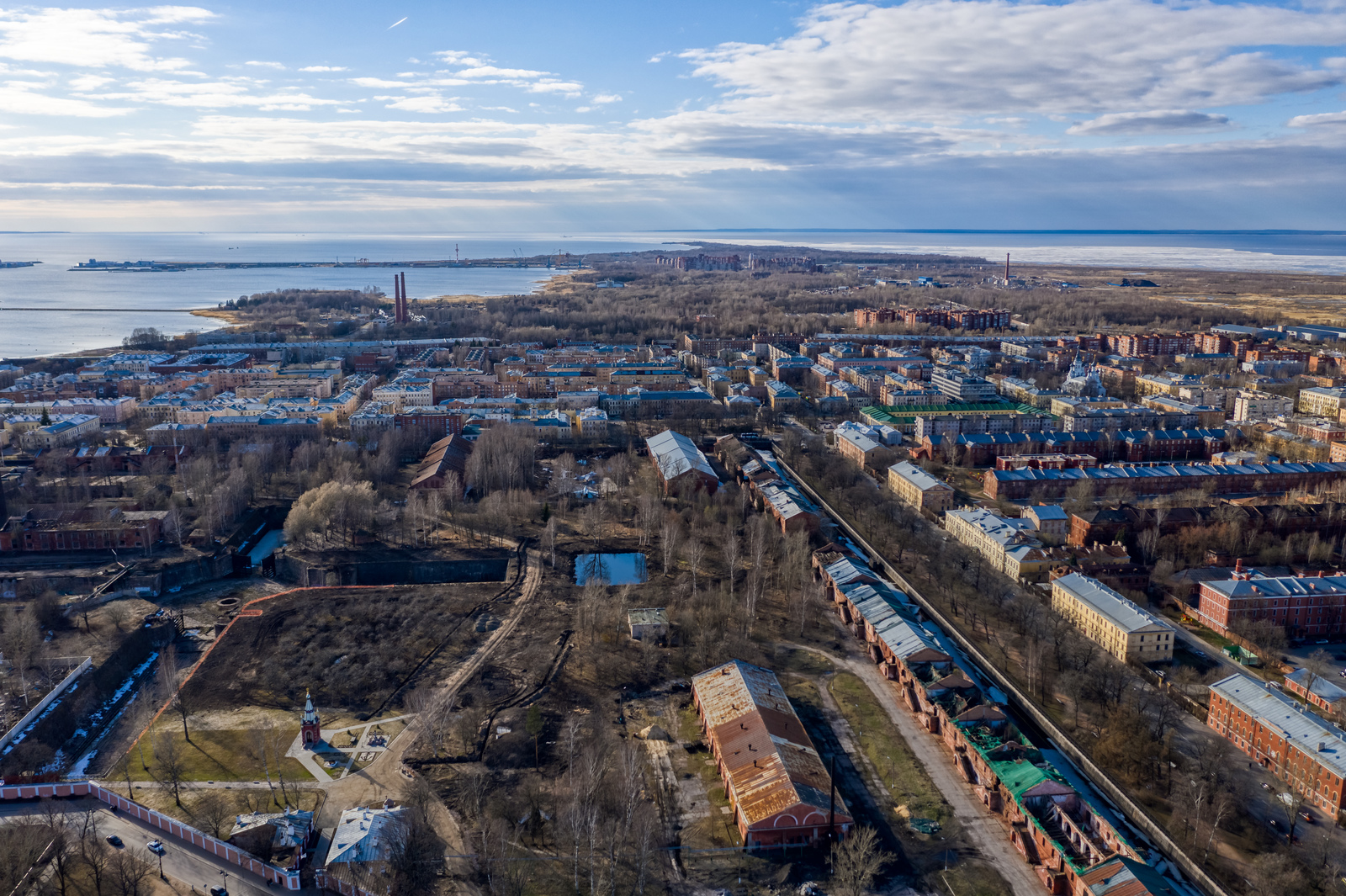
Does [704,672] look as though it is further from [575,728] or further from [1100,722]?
[1100,722]

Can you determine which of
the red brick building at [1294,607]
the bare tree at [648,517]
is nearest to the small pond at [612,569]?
the bare tree at [648,517]

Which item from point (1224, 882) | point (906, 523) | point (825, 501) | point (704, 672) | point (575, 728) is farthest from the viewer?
point (825, 501)

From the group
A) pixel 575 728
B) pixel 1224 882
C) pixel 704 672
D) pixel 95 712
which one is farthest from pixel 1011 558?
pixel 95 712

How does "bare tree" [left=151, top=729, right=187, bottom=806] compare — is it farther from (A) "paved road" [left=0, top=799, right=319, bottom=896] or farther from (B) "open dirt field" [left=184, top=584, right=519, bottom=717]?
(B) "open dirt field" [left=184, top=584, right=519, bottom=717]

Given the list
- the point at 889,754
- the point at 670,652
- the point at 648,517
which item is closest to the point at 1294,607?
the point at 889,754

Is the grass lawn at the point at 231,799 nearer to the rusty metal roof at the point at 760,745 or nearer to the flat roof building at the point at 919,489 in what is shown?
the rusty metal roof at the point at 760,745

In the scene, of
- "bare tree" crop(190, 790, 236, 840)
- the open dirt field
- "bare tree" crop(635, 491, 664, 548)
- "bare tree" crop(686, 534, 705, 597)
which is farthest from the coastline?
"bare tree" crop(190, 790, 236, 840)
